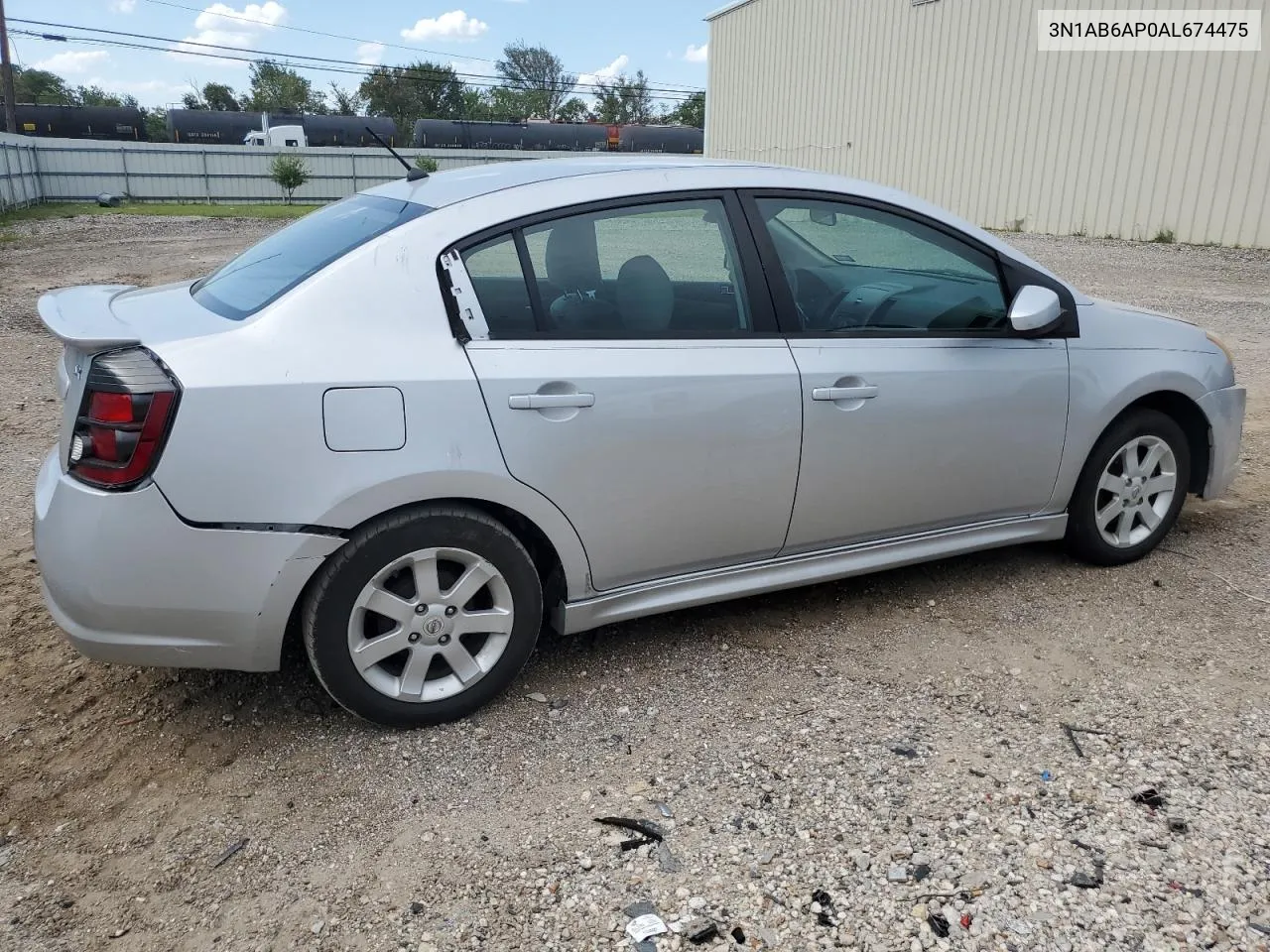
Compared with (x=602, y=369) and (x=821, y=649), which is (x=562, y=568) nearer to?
(x=602, y=369)

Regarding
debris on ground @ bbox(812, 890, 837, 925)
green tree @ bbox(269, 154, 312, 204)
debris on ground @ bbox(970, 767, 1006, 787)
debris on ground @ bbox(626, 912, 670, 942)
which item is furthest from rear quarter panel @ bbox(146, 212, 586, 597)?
green tree @ bbox(269, 154, 312, 204)

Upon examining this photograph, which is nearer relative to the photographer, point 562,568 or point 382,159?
point 562,568

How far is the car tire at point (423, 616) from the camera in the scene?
2.78 meters

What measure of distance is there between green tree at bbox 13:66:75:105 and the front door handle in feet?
283

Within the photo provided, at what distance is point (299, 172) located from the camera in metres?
31.7

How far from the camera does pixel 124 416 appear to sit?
2.56m

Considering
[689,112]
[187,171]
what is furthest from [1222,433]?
[689,112]

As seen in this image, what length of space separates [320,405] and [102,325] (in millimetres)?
686

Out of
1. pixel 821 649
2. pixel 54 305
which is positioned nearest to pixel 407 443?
pixel 54 305

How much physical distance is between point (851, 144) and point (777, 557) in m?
23.8

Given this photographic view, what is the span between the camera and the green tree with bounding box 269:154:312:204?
3117 cm

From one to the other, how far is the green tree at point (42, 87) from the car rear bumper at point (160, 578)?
85781 mm

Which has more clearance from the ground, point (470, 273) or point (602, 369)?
point (470, 273)

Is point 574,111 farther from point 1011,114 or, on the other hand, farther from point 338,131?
point 1011,114
